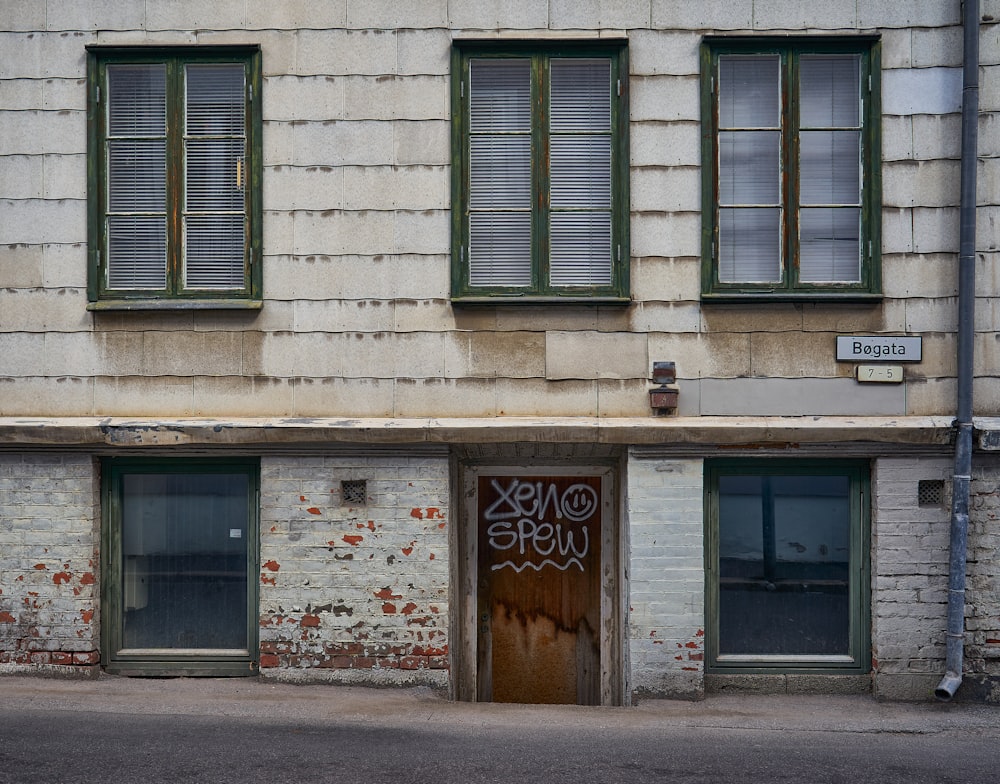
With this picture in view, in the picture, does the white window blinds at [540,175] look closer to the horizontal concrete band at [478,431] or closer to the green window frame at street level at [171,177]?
the horizontal concrete band at [478,431]

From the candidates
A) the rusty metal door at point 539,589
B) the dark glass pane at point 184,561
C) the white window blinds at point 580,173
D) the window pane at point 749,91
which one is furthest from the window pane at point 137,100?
the window pane at point 749,91

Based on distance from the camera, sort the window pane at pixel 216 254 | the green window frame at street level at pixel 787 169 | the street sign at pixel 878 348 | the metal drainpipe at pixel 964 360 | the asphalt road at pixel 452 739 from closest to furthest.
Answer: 1. the asphalt road at pixel 452 739
2. the metal drainpipe at pixel 964 360
3. the street sign at pixel 878 348
4. the green window frame at street level at pixel 787 169
5. the window pane at pixel 216 254

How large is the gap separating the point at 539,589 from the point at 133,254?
4212 millimetres

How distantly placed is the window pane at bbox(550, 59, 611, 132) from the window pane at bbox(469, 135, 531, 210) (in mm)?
343

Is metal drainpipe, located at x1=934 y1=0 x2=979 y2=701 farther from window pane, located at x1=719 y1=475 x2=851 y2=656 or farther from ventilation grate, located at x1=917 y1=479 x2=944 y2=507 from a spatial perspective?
window pane, located at x1=719 y1=475 x2=851 y2=656

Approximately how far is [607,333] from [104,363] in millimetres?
3900

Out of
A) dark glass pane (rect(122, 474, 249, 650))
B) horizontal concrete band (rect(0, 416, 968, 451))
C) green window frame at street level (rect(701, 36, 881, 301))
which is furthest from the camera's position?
dark glass pane (rect(122, 474, 249, 650))

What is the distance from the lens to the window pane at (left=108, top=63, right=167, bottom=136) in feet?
25.2

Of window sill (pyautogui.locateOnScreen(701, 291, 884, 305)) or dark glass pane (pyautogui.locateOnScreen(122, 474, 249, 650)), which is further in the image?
Result: dark glass pane (pyautogui.locateOnScreen(122, 474, 249, 650))

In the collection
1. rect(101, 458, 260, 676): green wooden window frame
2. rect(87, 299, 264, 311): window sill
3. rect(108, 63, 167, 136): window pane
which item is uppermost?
rect(108, 63, 167, 136): window pane

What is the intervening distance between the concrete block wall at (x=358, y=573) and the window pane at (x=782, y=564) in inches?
87.7

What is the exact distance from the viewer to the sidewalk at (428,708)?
685cm

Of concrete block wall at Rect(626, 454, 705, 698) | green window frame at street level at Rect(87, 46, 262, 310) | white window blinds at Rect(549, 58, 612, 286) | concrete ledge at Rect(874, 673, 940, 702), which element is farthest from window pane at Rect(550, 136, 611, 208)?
concrete ledge at Rect(874, 673, 940, 702)

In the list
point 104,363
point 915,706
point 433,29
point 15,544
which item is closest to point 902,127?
point 433,29
